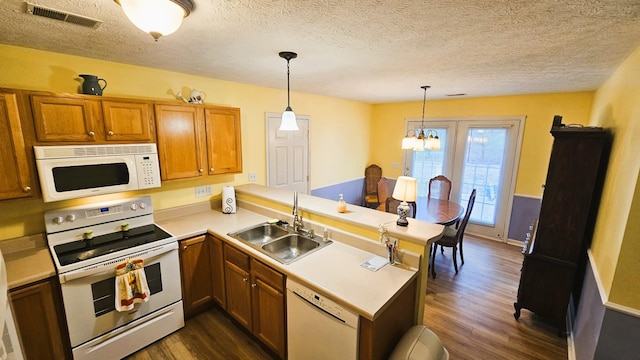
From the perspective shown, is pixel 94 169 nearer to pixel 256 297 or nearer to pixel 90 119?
pixel 90 119

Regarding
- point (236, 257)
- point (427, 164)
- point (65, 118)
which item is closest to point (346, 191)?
point (427, 164)

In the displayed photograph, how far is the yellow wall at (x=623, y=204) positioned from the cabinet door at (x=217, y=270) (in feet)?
9.10

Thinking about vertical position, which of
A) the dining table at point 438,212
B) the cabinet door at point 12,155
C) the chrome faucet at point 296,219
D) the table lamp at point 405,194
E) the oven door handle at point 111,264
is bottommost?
the oven door handle at point 111,264

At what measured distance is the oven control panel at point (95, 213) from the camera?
6.91 feet

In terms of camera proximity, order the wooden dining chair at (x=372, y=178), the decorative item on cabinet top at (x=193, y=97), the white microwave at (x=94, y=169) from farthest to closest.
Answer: the wooden dining chair at (x=372, y=178)
the decorative item on cabinet top at (x=193, y=97)
the white microwave at (x=94, y=169)

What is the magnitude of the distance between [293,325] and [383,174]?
14.6ft

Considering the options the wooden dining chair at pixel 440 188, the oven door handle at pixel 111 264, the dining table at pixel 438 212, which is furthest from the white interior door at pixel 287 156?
the wooden dining chair at pixel 440 188

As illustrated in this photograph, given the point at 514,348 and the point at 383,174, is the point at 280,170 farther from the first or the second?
the point at 514,348

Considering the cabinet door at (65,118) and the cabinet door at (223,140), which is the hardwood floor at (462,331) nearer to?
the cabinet door at (223,140)

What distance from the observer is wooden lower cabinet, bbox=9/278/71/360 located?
1.68 m

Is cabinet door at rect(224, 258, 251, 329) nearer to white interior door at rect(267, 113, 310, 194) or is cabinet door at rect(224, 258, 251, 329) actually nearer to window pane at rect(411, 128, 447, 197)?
white interior door at rect(267, 113, 310, 194)

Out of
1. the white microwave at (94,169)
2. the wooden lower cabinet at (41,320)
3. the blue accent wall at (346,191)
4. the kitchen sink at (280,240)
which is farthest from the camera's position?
the blue accent wall at (346,191)

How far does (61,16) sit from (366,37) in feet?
5.81

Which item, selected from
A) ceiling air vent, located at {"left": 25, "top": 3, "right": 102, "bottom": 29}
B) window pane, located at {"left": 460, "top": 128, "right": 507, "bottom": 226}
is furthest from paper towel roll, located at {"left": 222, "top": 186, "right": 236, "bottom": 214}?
window pane, located at {"left": 460, "top": 128, "right": 507, "bottom": 226}
